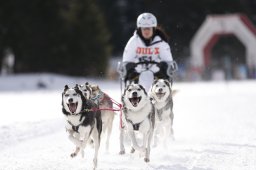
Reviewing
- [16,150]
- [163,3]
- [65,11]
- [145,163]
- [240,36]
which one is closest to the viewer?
[145,163]

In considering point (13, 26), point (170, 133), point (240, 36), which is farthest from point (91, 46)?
point (170, 133)

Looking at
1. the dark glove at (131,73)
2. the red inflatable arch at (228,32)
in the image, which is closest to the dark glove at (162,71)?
the dark glove at (131,73)

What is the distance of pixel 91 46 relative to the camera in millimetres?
41031

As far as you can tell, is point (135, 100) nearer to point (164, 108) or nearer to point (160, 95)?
point (160, 95)

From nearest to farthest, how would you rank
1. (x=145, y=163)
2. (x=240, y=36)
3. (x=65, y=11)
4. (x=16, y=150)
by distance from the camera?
(x=145, y=163) → (x=16, y=150) → (x=240, y=36) → (x=65, y=11)

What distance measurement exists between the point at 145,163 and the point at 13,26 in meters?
32.8

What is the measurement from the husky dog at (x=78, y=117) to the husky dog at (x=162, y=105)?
1.50 meters

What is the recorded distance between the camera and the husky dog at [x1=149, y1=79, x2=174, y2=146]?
28.8 feet

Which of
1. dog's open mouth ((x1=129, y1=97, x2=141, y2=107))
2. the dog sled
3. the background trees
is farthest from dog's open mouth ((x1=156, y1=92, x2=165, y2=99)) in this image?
the background trees

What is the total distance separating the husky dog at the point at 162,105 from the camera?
879 cm

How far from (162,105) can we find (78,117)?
6.23 feet

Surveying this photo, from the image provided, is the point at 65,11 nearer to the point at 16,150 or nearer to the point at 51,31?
the point at 51,31

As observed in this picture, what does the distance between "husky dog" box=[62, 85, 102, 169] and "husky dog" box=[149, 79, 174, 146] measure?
4.91 feet

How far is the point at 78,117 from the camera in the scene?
24.1 ft
